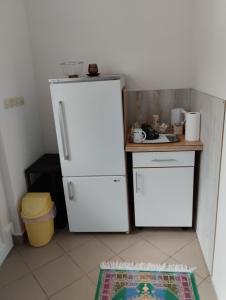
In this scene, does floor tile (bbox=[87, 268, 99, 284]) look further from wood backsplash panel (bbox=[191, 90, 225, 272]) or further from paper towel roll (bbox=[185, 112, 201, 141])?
paper towel roll (bbox=[185, 112, 201, 141])

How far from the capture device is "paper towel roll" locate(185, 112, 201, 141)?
1.95 metres

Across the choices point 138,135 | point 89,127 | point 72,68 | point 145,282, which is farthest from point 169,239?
point 72,68

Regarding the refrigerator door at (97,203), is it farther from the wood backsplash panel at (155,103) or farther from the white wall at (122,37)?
the white wall at (122,37)

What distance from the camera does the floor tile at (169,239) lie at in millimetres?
2051

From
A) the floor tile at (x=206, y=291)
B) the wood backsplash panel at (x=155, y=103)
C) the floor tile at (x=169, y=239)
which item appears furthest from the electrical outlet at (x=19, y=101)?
the floor tile at (x=206, y=291)

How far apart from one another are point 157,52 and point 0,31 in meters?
1.36

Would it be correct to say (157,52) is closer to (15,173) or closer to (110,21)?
(110,21)

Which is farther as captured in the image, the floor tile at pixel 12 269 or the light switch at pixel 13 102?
the light switch at pixel 13 102

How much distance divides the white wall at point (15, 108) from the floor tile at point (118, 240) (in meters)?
0.78

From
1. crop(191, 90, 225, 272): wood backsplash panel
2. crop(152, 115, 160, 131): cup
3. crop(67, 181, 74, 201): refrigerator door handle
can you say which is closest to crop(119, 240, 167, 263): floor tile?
crop(191, 90, 225, 272): wood backsplash panel

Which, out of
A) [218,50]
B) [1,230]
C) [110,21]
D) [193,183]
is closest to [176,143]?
[193,183]

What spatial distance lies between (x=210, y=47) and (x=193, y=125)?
0.60m

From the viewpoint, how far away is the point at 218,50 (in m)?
1.48

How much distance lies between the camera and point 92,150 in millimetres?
2000
